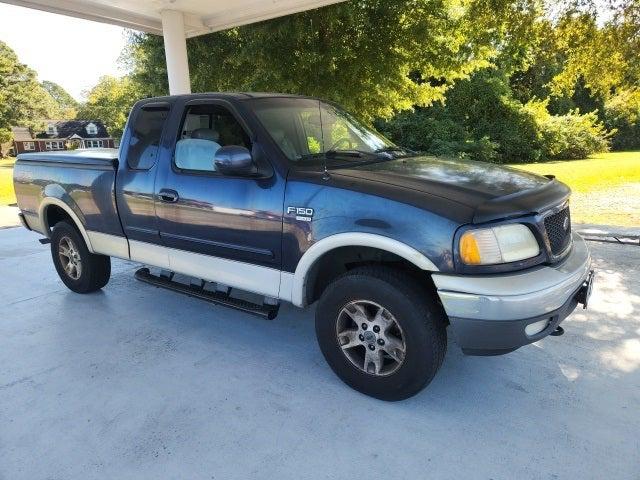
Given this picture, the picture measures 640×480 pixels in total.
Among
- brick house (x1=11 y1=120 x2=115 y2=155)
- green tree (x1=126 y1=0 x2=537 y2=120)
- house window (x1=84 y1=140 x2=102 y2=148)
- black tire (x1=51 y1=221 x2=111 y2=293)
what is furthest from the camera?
house window (x1=84 y1=140 x2=102 y2=148)

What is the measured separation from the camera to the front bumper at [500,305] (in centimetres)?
249

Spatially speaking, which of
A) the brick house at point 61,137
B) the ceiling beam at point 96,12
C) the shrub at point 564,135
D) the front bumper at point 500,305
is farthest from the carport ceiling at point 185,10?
the brick house at point 61,137

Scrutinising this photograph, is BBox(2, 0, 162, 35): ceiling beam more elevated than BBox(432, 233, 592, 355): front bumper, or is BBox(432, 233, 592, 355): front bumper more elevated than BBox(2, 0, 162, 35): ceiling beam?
BBox(2, 0, 162, 35): ceiling beam

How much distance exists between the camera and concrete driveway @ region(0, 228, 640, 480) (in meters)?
2.48

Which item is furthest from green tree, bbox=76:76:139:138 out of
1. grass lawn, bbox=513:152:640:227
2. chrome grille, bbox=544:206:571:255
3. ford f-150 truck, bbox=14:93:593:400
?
chrome grille, bbox=544:206:571:255

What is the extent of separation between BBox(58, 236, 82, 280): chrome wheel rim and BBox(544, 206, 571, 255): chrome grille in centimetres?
446

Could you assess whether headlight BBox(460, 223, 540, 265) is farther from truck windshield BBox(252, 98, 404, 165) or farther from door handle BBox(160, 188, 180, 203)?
door handle BBox(160, 188, 180, 203)

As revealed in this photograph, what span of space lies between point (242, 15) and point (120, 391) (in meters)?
6.69

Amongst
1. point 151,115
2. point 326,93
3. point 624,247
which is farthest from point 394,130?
point 151,115

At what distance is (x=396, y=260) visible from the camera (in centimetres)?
292

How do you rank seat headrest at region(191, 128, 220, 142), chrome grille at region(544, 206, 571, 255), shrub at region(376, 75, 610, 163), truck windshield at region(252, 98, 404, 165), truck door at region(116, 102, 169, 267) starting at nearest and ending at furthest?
chrome grille at region(544, 206, 571, 255) → truck windshield at region(252, 98, 404, 165) → seat headrest at region(191, 128, 220, 142) → truck door at region(116, 102, 169, 267) → shrub at region(376, 75, 610, 163)

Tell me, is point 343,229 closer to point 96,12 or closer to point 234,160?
point 234,160

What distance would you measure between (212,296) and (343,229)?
1521 millimetres

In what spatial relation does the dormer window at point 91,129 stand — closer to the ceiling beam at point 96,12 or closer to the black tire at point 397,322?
the ceiling beam at point 96,12
